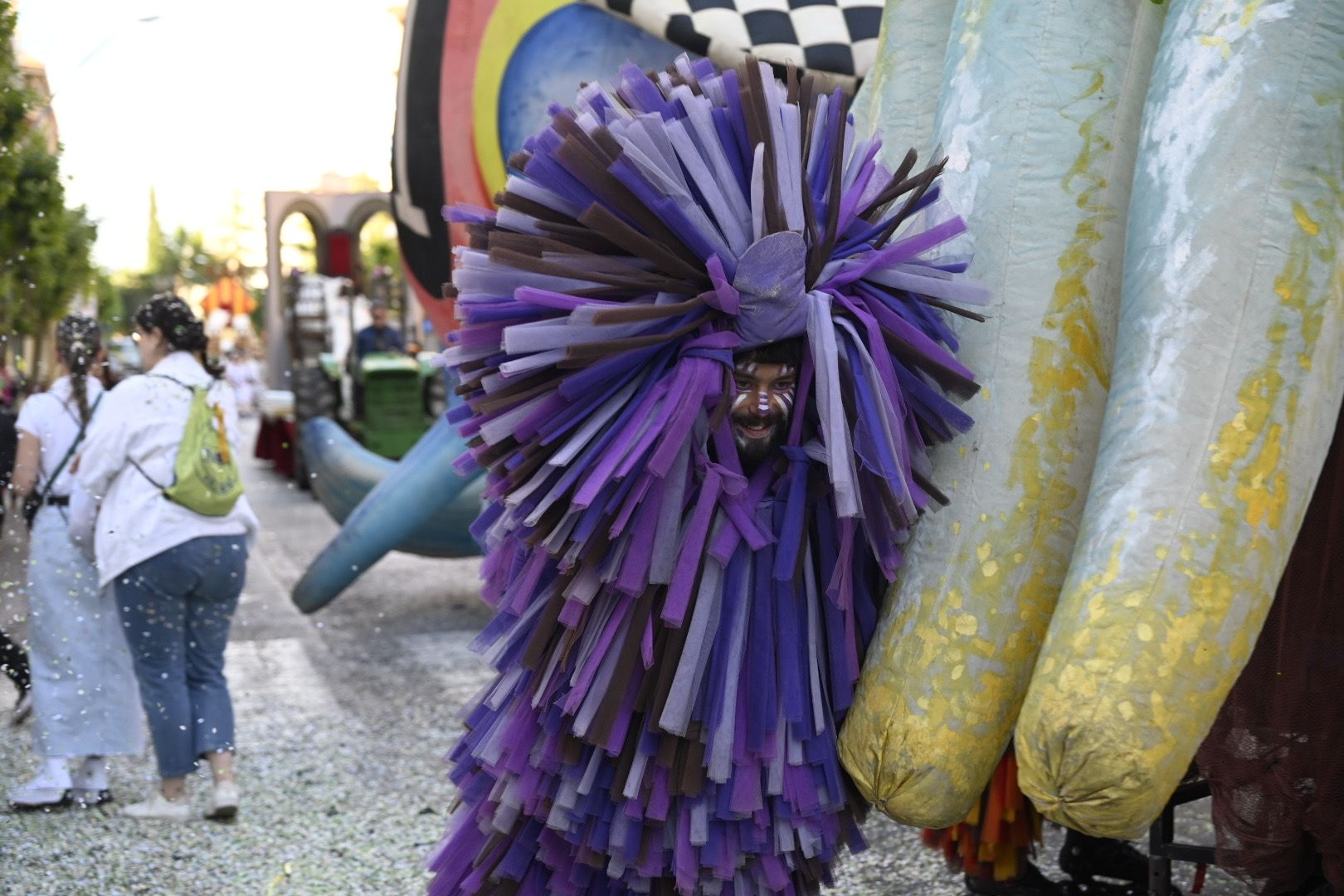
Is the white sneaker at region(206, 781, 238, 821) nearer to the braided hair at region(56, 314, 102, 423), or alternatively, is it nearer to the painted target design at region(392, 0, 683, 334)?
the braided hair at region(56, 314, 102, 423)

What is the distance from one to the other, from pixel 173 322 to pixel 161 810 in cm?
140

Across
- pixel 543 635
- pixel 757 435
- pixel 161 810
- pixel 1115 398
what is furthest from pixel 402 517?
pixel 1115 398

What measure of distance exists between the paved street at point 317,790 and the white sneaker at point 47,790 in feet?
0.18

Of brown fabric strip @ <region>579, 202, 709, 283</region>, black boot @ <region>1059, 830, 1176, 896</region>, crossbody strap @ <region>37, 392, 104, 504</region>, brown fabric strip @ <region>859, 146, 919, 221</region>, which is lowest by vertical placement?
black boot @ <region>1059, 830, 1176, 896</region>

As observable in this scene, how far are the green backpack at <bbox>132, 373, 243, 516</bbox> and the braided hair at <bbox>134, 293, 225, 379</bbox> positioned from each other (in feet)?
0.44

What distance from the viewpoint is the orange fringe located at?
309cm

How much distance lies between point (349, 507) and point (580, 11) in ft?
9.92

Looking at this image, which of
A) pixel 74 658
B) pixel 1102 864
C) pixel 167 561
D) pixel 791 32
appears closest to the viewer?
pixel 1102 864

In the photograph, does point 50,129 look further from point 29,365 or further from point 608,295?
point 608,295

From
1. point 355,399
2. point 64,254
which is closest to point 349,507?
point 64,254

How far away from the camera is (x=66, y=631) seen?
4359 millimetres

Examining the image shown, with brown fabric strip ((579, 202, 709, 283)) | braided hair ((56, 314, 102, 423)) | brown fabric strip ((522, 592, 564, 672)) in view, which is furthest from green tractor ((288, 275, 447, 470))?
brown fabric strip ((579, 202, 709, 283))

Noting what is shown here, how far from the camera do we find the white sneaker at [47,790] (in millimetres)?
4176

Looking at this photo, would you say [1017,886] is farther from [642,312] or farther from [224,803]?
[224,803]
